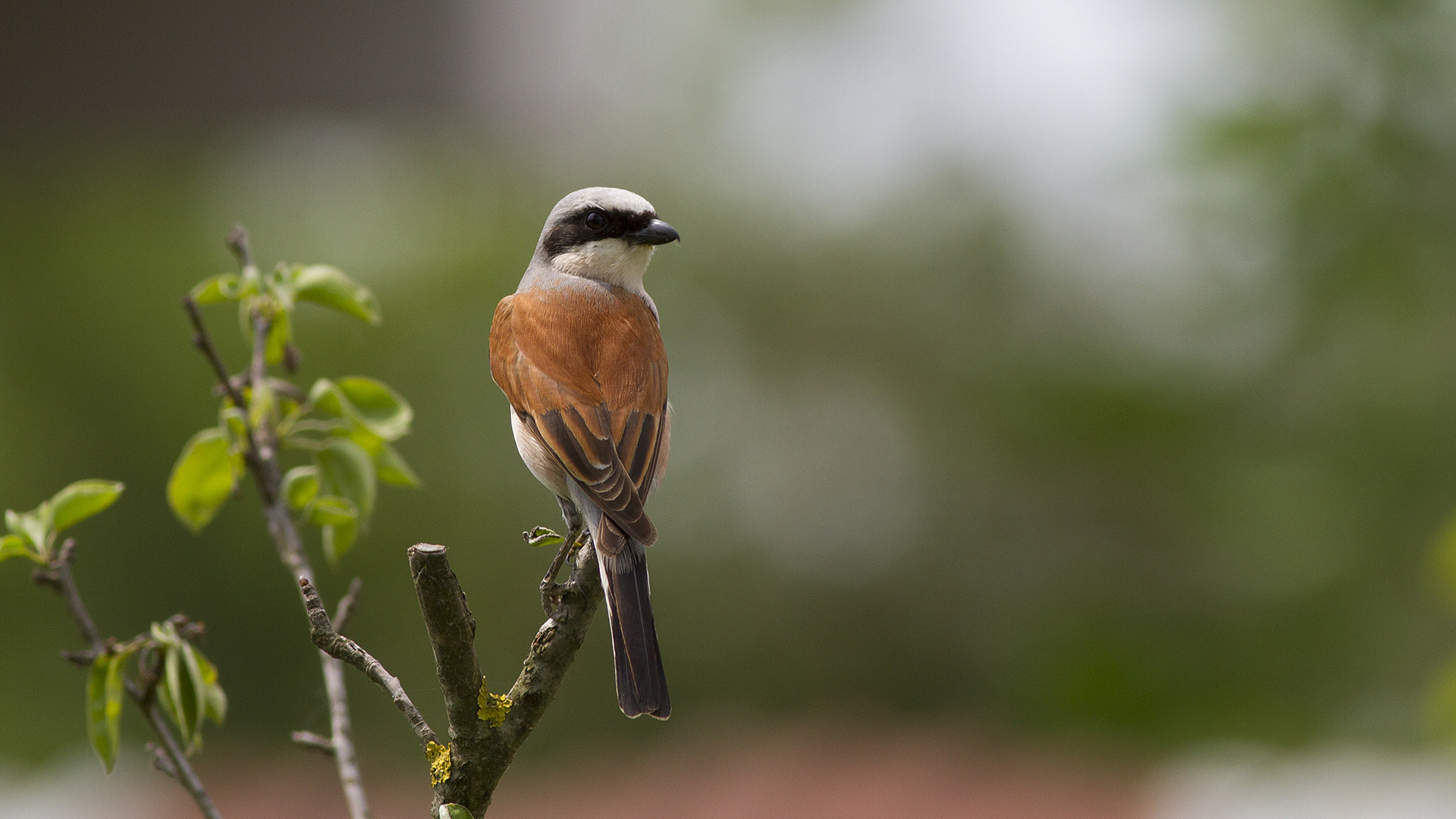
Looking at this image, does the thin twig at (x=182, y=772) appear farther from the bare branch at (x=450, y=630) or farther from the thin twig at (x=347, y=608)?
the bare branch at (x=450, y=630)

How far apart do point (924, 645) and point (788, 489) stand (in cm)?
182

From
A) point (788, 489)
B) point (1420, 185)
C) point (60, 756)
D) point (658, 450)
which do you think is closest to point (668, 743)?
point (788, 489)

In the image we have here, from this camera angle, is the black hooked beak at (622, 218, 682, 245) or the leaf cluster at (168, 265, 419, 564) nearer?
the leaf cluster at (168, 265, 419, 564)

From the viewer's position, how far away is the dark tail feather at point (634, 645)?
119 centimetres

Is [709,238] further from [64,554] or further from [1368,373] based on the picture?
[64,554]

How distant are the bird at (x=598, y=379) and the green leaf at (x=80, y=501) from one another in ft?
1.82

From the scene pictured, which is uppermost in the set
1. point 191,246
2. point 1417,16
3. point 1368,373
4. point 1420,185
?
point 1417,16

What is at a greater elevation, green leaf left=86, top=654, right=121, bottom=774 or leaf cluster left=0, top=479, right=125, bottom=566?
leaf cluster left=0, top=479, right=125, bottom=566

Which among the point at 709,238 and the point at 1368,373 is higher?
the point at 709,238

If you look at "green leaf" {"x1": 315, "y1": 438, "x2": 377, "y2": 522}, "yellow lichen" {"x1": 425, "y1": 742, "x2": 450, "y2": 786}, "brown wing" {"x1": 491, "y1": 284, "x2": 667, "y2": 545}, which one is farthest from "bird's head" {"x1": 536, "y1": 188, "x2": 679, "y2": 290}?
"yellow lichen" {"x1": 425, "y1": 742, "x2": 450, "y2": 786}

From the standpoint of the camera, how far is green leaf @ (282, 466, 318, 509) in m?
1.58

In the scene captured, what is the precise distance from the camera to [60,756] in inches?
268

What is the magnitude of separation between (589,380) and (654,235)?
38cm

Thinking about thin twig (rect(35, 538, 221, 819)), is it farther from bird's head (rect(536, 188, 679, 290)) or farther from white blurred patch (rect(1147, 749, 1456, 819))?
white blurred patch (rect(1147, 749, 1456, 819))
